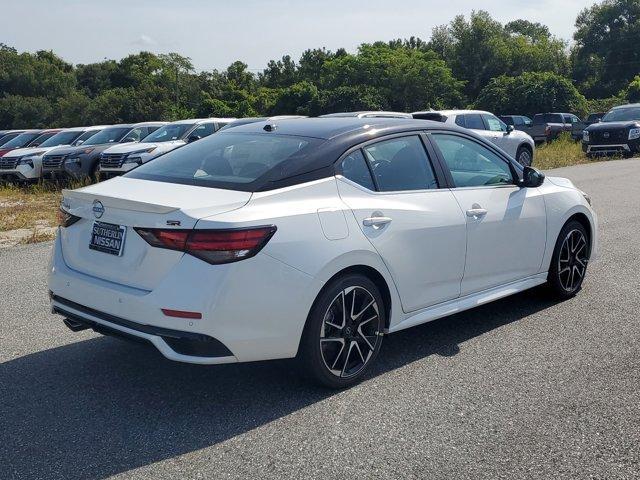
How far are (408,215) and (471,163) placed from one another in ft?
3.75

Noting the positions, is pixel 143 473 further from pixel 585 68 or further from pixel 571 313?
pixel 585 68

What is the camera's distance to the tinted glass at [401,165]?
5.00 m

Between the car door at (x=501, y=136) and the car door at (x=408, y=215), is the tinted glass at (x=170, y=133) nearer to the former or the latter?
the car door at (x=501, y=136)

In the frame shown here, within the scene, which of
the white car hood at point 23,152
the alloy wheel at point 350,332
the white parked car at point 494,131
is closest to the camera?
the alloy wheel at point 350,332

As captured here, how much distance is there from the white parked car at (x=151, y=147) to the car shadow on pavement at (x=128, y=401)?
37.1ft

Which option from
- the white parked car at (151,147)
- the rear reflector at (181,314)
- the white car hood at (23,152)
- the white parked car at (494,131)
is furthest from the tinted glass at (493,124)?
the rear reflector at (181,314)

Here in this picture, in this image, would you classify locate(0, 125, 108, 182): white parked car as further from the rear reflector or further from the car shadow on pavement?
the rear reflector

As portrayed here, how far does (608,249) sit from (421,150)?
434 cm

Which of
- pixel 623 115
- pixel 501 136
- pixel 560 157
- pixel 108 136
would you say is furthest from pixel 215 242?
pixel 623 115

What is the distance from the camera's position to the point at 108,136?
2053 cm

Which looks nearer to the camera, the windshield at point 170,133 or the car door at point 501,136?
the car door at point 501,136

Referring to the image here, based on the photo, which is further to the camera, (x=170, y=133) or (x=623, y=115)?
(x=623, y=115)

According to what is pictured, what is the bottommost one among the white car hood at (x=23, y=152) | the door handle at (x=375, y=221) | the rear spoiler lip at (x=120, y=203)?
the white car hood at (x=23, y=152)

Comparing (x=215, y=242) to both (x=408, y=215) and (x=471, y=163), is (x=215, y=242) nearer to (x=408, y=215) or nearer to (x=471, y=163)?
(x=408, y=215)
